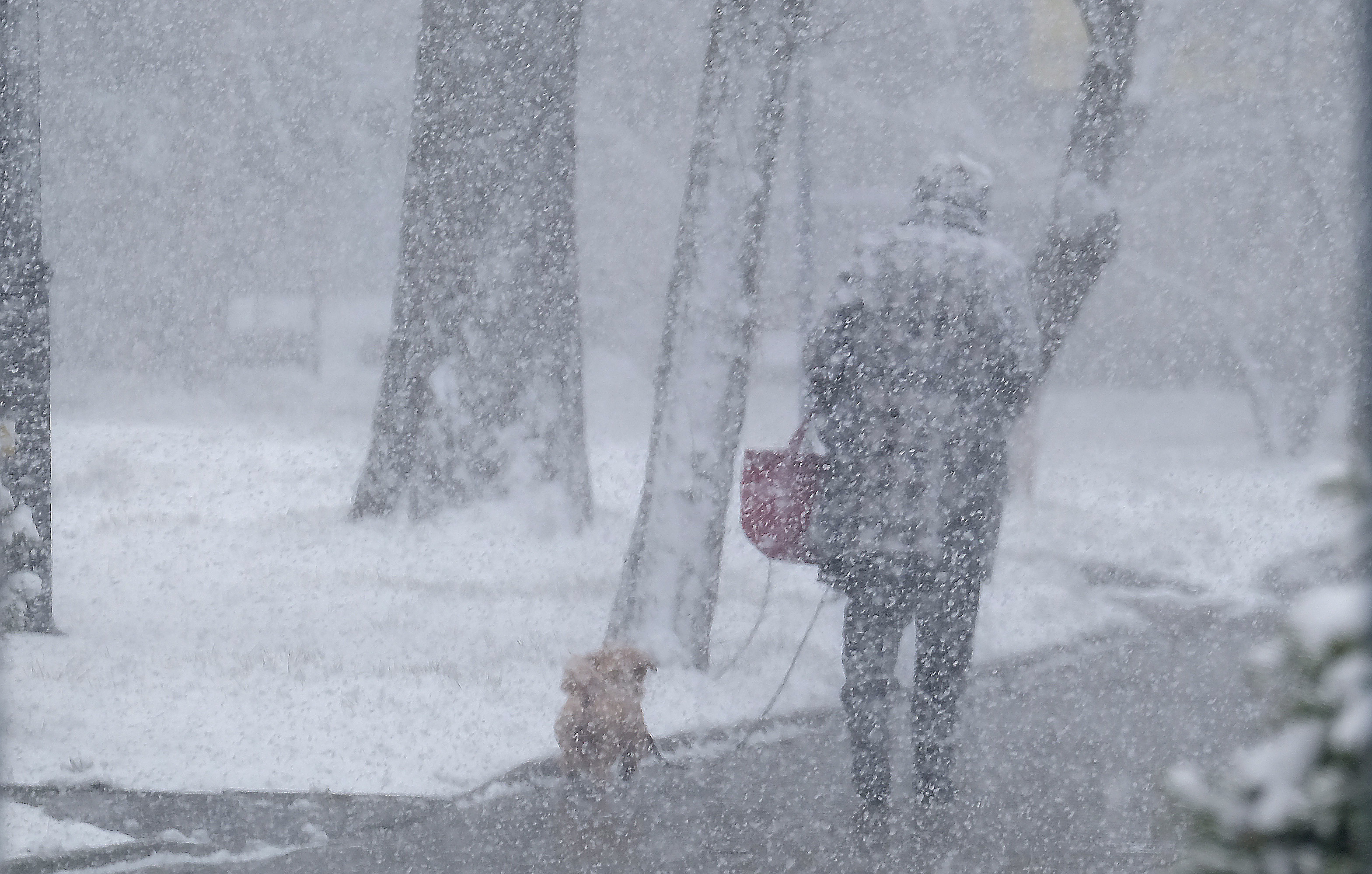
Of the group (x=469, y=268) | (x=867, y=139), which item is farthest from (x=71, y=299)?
(x=469, y=268)

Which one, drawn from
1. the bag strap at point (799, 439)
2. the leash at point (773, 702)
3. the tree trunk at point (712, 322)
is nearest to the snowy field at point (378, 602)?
the leash at point (773, 702)

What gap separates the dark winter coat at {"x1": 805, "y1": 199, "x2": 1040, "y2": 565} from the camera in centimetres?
455

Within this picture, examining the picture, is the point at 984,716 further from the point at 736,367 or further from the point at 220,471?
the point at 220,471

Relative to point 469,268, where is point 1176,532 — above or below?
below

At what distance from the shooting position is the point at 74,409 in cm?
2006

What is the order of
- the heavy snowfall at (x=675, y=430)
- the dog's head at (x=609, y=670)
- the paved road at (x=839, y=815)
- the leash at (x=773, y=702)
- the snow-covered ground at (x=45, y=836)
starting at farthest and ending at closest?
the leash at (x=773, y=702), the dog's head at (x=609, y=670), the heavy snowfall at (x=675, y=430), the paved road at (x=839, y=815), the snow-covered ground at (x=45, y=836)

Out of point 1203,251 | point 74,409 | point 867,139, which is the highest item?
point 867,139

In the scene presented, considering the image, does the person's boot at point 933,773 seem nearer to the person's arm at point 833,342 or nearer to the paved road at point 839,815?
the paved road at point 839,815

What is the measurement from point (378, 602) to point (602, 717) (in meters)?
3.47

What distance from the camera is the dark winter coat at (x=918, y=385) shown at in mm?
4547

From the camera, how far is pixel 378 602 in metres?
7.88

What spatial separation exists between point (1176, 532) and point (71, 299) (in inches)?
707

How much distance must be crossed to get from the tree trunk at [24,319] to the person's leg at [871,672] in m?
4.03

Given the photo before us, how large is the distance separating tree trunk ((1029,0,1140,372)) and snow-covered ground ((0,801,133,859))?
6140 mm
